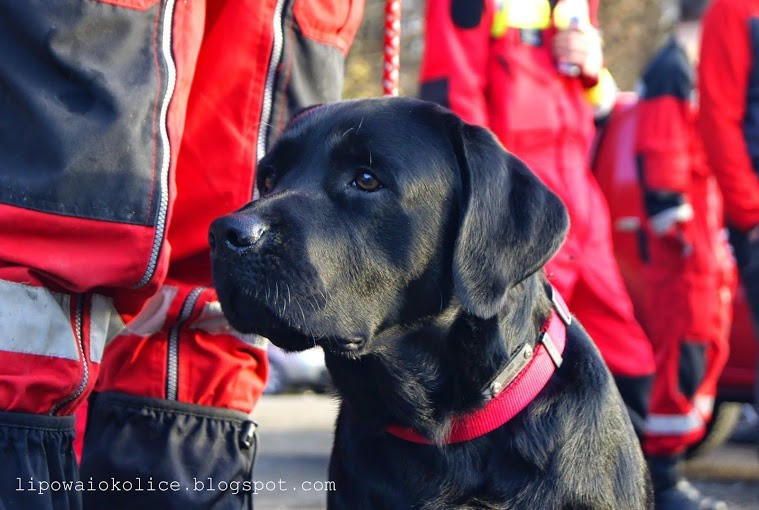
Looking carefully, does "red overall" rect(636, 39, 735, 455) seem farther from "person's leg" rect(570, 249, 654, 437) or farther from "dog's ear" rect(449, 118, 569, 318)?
"dog's ear" rect(449, 118, 569, 318)

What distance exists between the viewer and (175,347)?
250 cm

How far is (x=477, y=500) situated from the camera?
2324mm

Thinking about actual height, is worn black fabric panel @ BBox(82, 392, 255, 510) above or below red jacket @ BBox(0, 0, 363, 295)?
below

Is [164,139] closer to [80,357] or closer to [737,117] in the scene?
[80,357]

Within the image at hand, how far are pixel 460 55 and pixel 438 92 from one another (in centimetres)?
16

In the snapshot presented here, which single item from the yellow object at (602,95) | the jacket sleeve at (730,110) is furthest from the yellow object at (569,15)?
the jacket sleeve at (730,110)

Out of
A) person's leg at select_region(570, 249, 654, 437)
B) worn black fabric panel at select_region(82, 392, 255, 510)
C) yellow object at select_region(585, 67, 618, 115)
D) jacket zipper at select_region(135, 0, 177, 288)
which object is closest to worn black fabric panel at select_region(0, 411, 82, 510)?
worn black fabric panel at select_region(82, 392, 255, 510)

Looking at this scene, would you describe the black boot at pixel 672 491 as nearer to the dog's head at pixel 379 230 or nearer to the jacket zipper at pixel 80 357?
the dog's head at pixel 379 230

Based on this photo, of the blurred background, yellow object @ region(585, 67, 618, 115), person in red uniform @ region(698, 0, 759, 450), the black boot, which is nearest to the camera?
person in red uniform @ region(698, 0, 759, 450)

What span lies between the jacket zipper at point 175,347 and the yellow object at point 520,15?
6.52ft

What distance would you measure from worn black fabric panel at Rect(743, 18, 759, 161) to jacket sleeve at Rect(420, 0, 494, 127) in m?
1.15

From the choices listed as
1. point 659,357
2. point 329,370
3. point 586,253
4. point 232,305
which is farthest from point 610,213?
point 232,305

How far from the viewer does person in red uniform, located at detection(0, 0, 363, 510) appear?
2016 mm

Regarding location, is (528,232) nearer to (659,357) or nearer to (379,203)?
(379,203)
